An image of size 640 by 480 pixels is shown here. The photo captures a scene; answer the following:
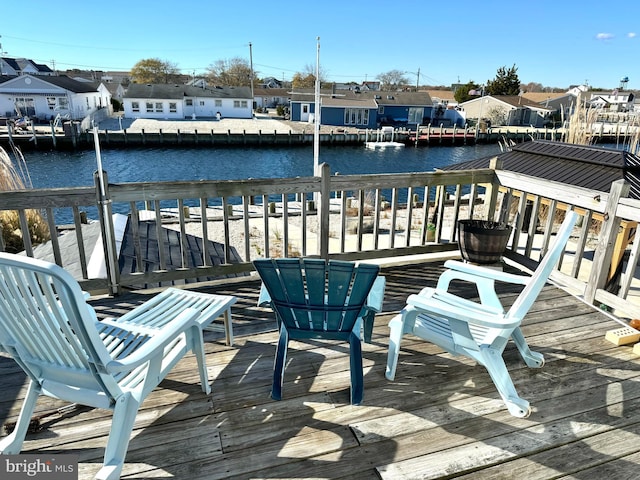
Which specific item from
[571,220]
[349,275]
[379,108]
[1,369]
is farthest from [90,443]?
[379,108]

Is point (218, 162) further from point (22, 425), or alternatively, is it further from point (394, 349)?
point (22, 425)

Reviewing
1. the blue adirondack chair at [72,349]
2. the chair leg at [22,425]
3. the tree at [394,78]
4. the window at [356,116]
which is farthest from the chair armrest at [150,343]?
the tree at [394,78]

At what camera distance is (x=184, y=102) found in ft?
140

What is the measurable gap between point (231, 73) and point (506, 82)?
39508 millimetres

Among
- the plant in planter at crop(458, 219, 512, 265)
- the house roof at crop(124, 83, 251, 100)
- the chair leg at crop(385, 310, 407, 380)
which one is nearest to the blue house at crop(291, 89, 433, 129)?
the house roof at crop(124, 83, 251, 100)

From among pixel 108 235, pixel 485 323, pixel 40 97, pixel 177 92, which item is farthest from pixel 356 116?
pixel 485 323

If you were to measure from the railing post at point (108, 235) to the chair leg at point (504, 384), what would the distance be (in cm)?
261

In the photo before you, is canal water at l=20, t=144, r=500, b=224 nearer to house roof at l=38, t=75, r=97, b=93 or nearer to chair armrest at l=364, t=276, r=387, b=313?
house roof at l=38, t=75, r=97, b=93

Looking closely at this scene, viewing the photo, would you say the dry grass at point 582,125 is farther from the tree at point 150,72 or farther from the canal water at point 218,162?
the tree at point 150,72

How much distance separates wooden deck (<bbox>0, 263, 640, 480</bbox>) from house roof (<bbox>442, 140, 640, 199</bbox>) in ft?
11.7

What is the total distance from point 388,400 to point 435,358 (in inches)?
21.5

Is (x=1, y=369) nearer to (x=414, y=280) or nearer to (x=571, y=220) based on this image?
(x=414, y=280)

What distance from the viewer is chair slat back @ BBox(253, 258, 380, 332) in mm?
2049

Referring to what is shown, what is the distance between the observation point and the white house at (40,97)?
35281 mm
